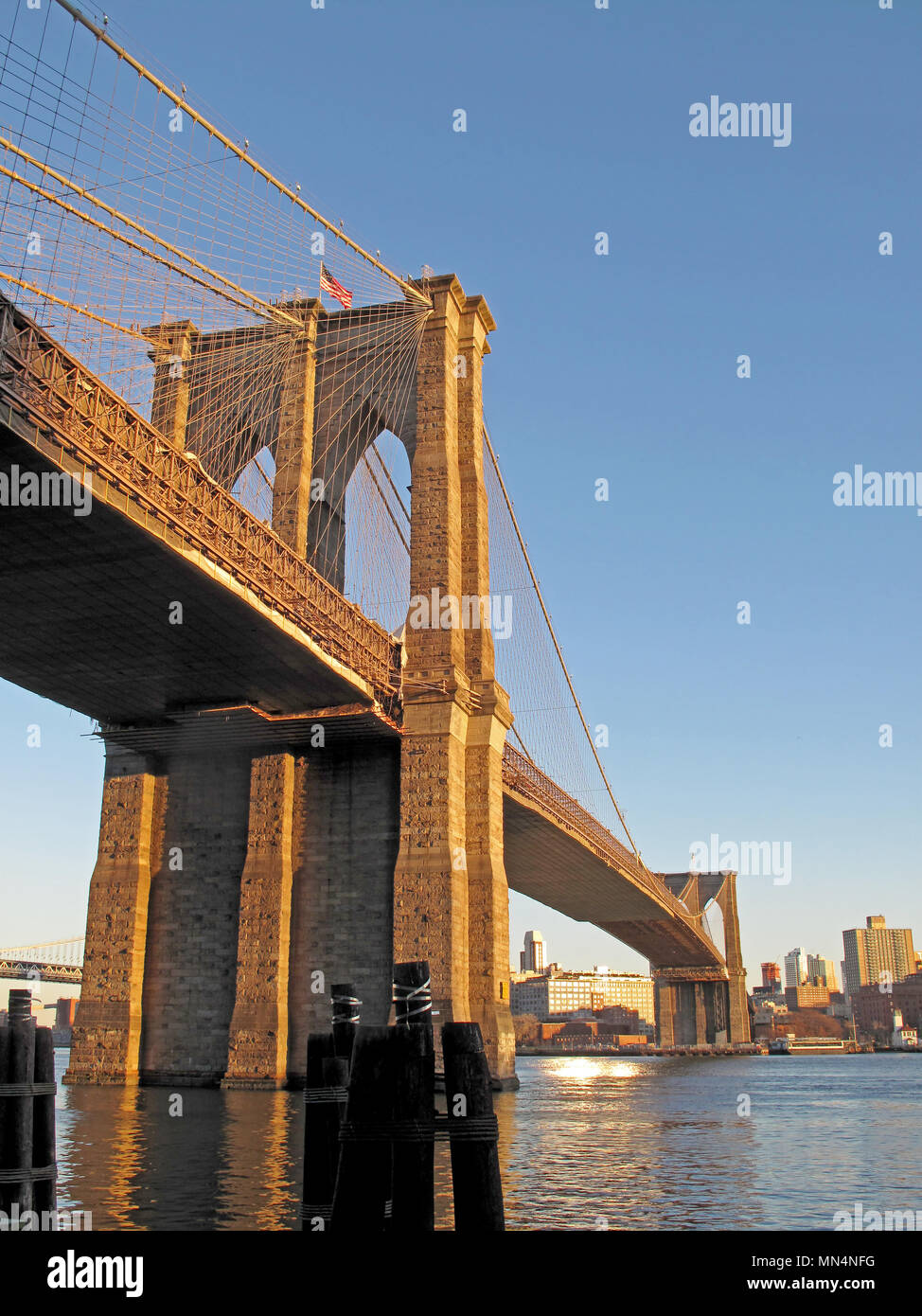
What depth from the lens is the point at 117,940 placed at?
3606 centimetres

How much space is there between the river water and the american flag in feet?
75.5

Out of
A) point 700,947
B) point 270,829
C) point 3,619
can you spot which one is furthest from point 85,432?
point 700,947

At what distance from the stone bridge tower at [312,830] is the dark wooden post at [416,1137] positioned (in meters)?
26.4

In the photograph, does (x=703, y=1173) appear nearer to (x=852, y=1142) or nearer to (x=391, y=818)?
(x=852, y=1142)

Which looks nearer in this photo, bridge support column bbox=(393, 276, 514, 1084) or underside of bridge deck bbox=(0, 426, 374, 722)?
underside of bridge deck bbox=(0, 426, 374, 722)

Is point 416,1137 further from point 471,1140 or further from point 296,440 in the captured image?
point 296,440

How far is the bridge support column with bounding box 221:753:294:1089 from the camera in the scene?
33.6 metres

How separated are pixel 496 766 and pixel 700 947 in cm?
6972

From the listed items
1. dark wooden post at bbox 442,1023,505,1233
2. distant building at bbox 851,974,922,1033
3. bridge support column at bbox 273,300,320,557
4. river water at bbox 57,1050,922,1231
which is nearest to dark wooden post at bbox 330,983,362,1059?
dark wooden post at bbox 442,1023,505,1233

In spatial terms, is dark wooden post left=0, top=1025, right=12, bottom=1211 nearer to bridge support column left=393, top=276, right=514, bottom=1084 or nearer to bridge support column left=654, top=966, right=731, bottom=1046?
bridge support column left=393, top=276, right=514, bottom=1084

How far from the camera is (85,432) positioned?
72.8 ft

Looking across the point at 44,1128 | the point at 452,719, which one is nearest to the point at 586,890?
the point at 452,719

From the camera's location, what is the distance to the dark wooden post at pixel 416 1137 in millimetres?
5984

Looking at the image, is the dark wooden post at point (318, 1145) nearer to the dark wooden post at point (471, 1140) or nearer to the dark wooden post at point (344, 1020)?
the dark wooden post at point (344, 1020)
